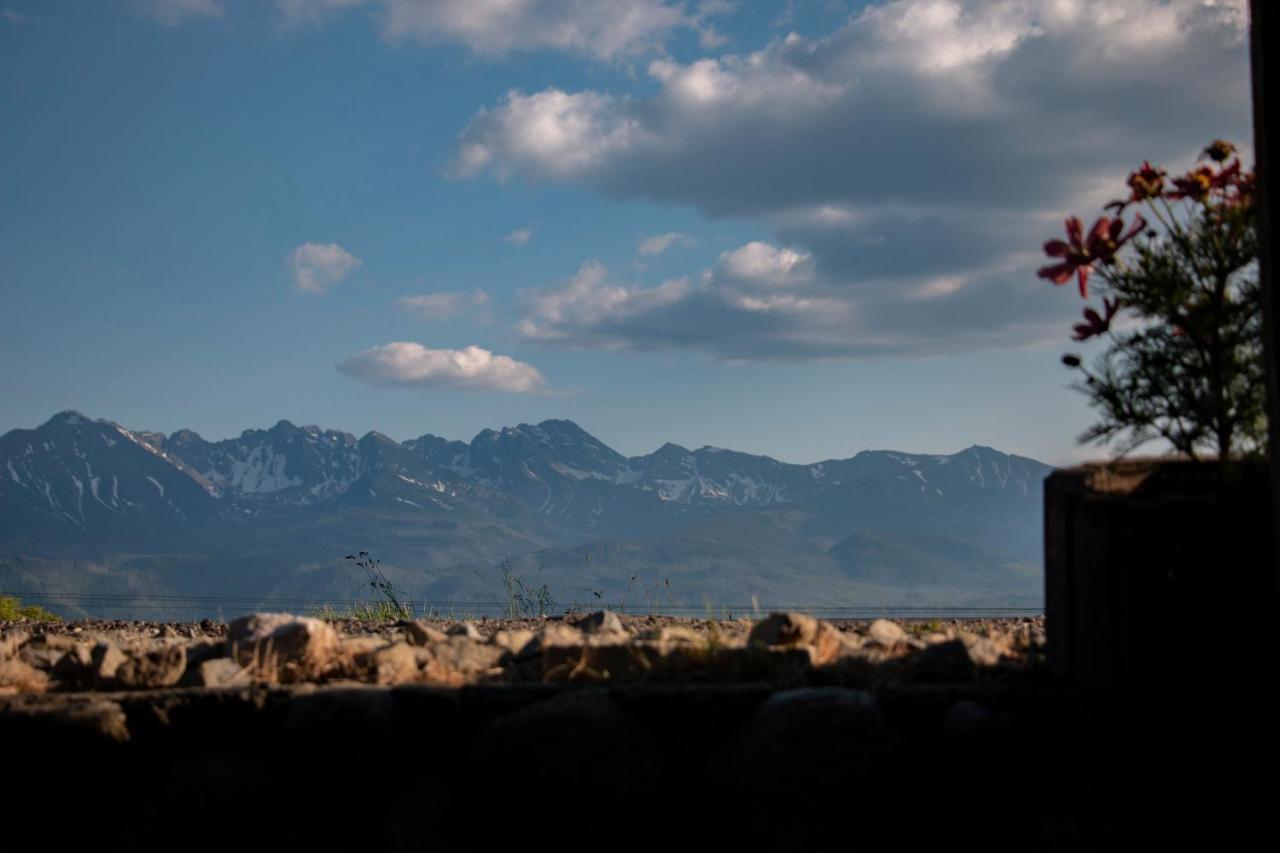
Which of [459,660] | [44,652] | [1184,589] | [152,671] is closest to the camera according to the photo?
[1184,589]

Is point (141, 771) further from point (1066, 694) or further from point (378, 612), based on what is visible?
point (378, 612)

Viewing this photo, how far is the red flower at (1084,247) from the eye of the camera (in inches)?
184

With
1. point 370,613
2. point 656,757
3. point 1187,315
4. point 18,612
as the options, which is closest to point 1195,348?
point 1187,315

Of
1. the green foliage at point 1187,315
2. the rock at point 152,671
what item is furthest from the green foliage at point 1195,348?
the rock at point 152,671

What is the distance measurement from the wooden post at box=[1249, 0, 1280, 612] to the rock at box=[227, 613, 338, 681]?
142 inches

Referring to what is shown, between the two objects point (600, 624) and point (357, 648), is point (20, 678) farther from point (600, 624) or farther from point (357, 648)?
point (600, 624)

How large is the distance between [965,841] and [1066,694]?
581 mm

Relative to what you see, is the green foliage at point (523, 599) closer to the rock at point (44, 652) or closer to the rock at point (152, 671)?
the rock at point (44, 652)

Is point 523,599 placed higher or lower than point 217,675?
lower

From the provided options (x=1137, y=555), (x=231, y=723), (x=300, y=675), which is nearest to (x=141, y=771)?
(x=231, y=723)

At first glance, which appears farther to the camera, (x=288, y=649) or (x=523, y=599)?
(x=523, y=599)

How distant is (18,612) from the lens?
1303 cm

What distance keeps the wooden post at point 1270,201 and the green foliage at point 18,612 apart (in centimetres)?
1221

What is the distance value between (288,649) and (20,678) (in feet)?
4.03
